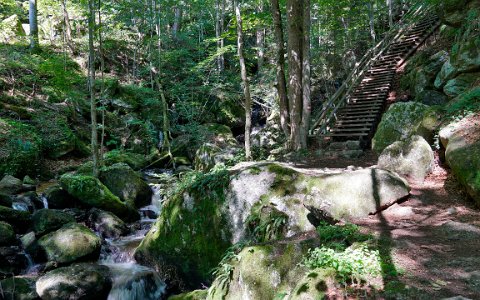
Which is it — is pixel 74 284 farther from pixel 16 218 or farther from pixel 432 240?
pixel 432 240

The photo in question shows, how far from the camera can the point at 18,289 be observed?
6430 mm

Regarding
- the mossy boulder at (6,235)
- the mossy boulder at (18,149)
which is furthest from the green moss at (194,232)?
the mossy boulder at (18,149)

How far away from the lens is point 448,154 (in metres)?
6.32

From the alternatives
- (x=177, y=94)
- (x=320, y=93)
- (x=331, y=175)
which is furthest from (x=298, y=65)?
(x=177, y=94)

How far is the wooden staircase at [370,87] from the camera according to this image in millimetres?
11852

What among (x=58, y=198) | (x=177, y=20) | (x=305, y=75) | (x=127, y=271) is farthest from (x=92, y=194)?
(x=177, y=20)

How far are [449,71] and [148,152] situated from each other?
1432 centimetres

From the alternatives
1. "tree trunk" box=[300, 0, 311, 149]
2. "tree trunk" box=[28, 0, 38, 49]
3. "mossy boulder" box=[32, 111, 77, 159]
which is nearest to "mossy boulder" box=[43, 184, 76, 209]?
"mossy boulder" box=[32, 111, 77, 159]

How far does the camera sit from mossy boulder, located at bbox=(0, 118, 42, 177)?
40.5 ft

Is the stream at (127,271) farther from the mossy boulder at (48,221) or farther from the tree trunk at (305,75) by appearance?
the tree trunk at (305,75)

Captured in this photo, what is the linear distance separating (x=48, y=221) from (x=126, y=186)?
3321 mm

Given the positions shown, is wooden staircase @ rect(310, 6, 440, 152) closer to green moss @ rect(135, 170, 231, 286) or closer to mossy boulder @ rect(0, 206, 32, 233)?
green moss @ rect(135, 170, 231, 286)

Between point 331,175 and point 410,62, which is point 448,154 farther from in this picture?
point 410,62

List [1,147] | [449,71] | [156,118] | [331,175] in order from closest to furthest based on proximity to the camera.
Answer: [331,175]
[449,71]
[1,147]
[156,118]
